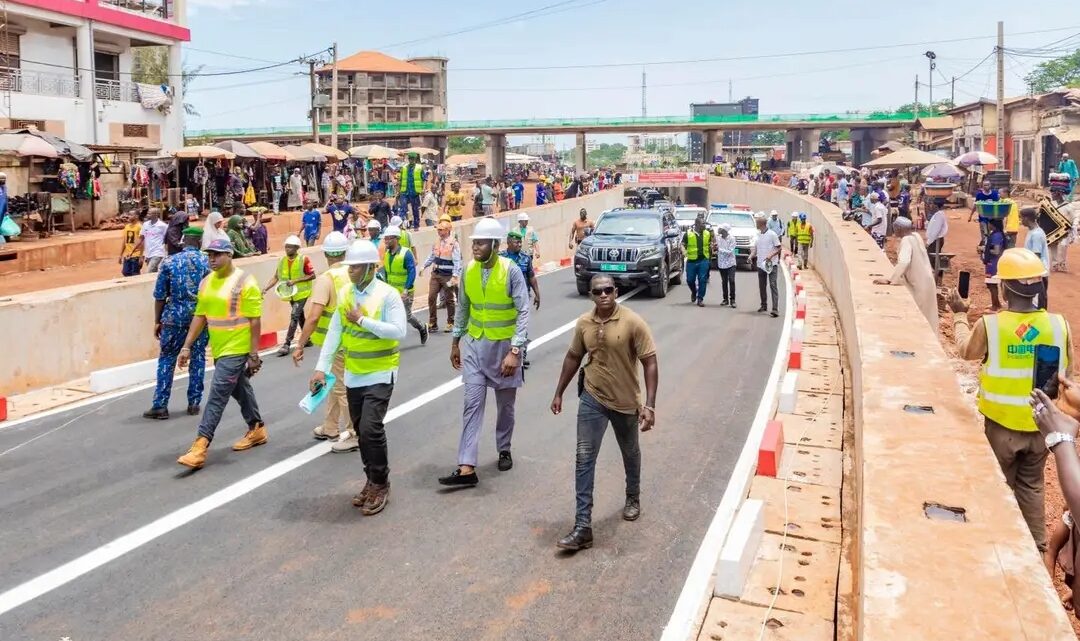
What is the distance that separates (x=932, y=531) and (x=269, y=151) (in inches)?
1205

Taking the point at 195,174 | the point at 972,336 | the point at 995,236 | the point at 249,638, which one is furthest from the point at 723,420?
the point at 195,174

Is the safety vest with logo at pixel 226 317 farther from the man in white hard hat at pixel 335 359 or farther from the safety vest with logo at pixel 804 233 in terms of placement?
the safety vest with logo at pixel 804 233

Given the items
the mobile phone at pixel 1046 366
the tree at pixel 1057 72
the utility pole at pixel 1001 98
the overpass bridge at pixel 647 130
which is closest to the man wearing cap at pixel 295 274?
the mobile phone at pixel 1046 366

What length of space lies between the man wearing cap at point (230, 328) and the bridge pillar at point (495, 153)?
3636 inches

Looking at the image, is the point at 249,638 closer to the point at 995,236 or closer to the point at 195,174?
the point at 995,236

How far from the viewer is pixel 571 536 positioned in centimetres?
618

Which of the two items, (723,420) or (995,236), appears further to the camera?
(995,236)

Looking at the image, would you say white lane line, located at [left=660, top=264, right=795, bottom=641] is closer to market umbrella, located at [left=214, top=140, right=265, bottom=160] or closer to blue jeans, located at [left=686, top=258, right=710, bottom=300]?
blue jeans, located at [left=686, top=258, right=710, bottom=300]

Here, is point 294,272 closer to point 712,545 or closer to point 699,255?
point 712,545

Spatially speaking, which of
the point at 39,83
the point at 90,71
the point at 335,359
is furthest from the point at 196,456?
the point at 90,71

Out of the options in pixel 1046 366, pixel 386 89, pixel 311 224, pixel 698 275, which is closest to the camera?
pixel 1046 366

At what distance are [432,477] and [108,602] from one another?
2807 mm

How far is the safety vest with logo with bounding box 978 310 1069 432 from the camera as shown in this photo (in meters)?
5.55

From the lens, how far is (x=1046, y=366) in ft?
18.2
